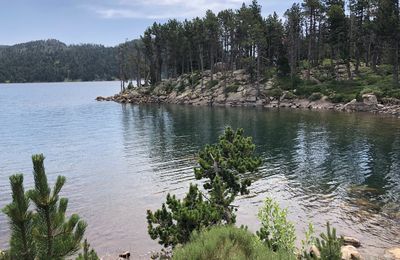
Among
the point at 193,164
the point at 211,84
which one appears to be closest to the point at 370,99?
the point at 211,84

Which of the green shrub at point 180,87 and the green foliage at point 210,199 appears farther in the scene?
the green shrub at point 180,87

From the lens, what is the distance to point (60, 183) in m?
8.09

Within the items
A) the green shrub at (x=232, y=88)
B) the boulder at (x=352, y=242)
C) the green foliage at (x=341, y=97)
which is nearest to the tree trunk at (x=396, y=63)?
the green foliage at (x=341, y=97)

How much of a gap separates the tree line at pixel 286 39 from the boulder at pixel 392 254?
2794 inches

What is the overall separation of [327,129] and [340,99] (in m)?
28.9

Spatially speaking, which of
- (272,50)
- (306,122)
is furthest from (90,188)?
(272,50)

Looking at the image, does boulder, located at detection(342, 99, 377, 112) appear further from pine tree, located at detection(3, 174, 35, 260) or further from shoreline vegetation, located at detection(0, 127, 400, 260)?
pine tree, located at detection(3, 174, 35, 260)

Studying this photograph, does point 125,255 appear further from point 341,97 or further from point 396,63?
point 396,63

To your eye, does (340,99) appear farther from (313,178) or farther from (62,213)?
(62,213)

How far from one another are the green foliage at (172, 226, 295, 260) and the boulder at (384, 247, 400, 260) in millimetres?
11734

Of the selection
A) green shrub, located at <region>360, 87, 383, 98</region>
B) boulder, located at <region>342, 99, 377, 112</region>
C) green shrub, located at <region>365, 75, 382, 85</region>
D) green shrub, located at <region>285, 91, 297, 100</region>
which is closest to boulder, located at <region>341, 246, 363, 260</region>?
boulder, located at <region>342, 99, 377, 112</region>

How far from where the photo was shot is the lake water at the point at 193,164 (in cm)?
2517

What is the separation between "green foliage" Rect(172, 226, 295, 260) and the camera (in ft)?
32.5

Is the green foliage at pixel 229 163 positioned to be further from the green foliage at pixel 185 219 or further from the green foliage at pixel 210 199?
the green foliage at pixel 185 219
